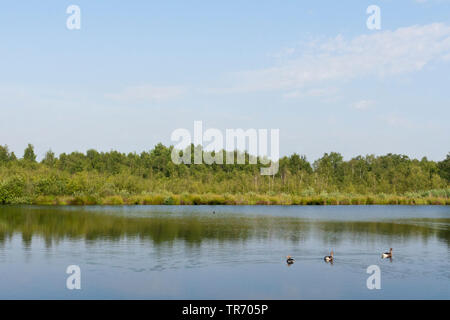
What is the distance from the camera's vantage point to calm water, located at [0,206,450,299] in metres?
18.3

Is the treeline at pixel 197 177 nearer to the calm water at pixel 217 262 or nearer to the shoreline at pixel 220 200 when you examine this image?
the shoreline at pixel 220 200

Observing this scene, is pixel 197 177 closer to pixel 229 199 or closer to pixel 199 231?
pixel 229 199

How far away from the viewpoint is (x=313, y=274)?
70.8 ft

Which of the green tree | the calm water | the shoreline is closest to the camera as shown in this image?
the calm water

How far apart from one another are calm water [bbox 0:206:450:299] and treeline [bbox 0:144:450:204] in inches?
1689

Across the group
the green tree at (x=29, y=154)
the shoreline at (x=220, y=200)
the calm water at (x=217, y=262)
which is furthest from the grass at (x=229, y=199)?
the green tree at (x=29, y=154)

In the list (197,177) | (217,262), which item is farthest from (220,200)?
(217,262)

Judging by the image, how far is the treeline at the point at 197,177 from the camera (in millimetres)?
82250

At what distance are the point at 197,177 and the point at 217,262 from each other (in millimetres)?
88358

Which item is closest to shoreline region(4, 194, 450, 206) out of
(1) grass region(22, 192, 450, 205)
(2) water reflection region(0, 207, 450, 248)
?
(1) grass region(22, 192, 450, 205)

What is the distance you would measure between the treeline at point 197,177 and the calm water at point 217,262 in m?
42.9

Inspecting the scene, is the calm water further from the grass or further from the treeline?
the treeline
